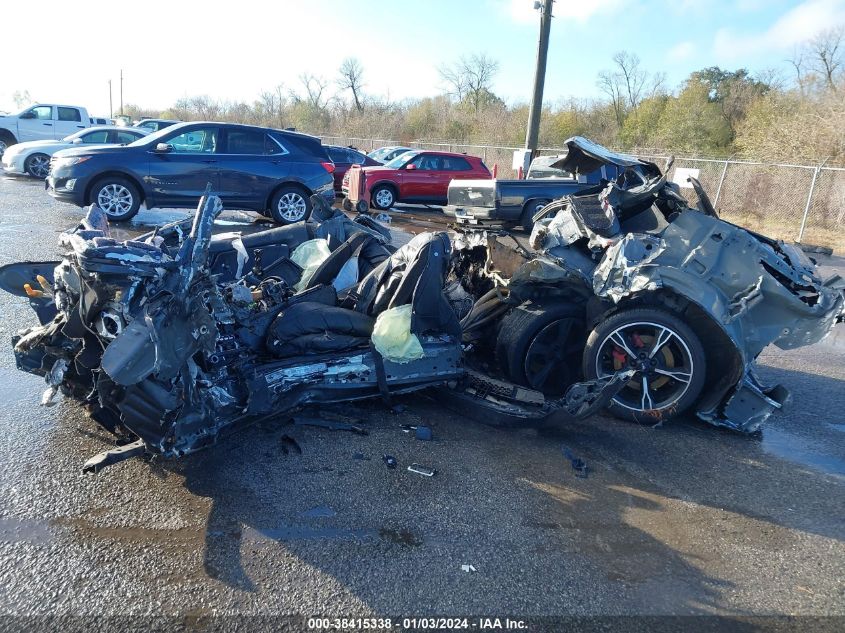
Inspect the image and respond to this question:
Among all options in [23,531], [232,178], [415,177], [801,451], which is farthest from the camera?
[415,177]

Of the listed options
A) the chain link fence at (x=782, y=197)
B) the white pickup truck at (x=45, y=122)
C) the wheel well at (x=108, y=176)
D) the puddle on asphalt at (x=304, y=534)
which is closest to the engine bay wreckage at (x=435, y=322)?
the puddle on asphalt at (x=304, y=534)

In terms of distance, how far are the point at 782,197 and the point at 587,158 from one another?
14981 mm

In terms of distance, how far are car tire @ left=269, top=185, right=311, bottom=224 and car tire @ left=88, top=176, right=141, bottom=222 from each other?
248 centimetres

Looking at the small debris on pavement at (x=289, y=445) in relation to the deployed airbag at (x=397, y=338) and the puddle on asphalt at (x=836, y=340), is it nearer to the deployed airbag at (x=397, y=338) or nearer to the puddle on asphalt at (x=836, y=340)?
the deployed airbag at (x=397, y=338)

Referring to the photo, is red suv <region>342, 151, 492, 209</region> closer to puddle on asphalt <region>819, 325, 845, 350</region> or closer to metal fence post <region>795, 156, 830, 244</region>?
metal fence post <region>795, 156, 830, 244</region>

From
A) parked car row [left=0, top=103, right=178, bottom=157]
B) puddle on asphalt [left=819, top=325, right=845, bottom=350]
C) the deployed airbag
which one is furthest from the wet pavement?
parked car row [left=0, top=103, right=178, bottom=157]

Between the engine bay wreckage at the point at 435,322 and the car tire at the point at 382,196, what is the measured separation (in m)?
11.5

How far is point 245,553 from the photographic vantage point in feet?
8.96

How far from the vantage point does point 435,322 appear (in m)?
4.29

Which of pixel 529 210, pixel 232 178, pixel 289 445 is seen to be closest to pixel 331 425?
pixel 289 445

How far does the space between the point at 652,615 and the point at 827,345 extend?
607 cm

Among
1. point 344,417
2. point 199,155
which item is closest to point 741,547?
point 344,417

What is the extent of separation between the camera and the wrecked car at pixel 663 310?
13.7 ft

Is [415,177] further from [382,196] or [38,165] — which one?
[38,165]
